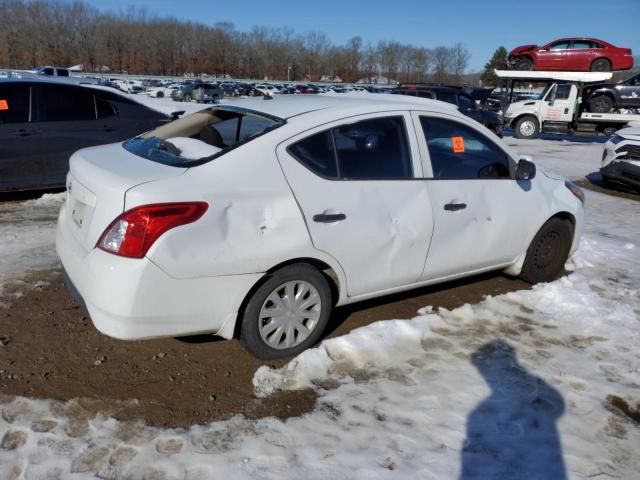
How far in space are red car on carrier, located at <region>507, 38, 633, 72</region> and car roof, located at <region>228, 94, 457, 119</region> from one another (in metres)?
19.5

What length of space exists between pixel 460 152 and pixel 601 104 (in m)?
18.9

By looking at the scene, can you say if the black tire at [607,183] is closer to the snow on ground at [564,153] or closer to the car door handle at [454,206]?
the snow on ground at [564,153]

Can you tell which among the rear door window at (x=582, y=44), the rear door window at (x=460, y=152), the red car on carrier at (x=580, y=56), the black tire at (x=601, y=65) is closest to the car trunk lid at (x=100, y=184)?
the rear door window at (x=460, y=152)

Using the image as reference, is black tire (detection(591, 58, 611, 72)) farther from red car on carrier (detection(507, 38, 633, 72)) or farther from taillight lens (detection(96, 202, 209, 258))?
taillight lens (detection(96, 202, 209, 258))

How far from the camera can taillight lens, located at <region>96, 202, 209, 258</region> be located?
2.87 m

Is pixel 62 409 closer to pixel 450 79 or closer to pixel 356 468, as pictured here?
pixel 356 468

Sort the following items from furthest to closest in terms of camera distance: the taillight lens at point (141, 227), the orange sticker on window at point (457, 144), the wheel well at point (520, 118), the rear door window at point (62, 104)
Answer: the wheel well at point (520, 118) < the rear door window at point (62, 104) < the orange sticker on window at point (457, 144) < the taillight lens at point (141, 227)

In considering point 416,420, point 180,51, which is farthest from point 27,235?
point 180,51

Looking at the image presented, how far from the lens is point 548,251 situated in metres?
4.95

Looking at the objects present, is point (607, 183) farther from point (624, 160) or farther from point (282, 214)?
point (282, 214)

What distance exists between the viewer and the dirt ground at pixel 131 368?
3045 millimetres

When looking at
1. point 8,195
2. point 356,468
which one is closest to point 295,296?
point 356,468

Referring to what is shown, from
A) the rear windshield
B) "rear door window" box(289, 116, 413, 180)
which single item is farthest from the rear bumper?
"rear door window" box(289, 116, 413, 180)

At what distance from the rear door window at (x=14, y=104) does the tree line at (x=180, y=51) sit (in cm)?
11037
